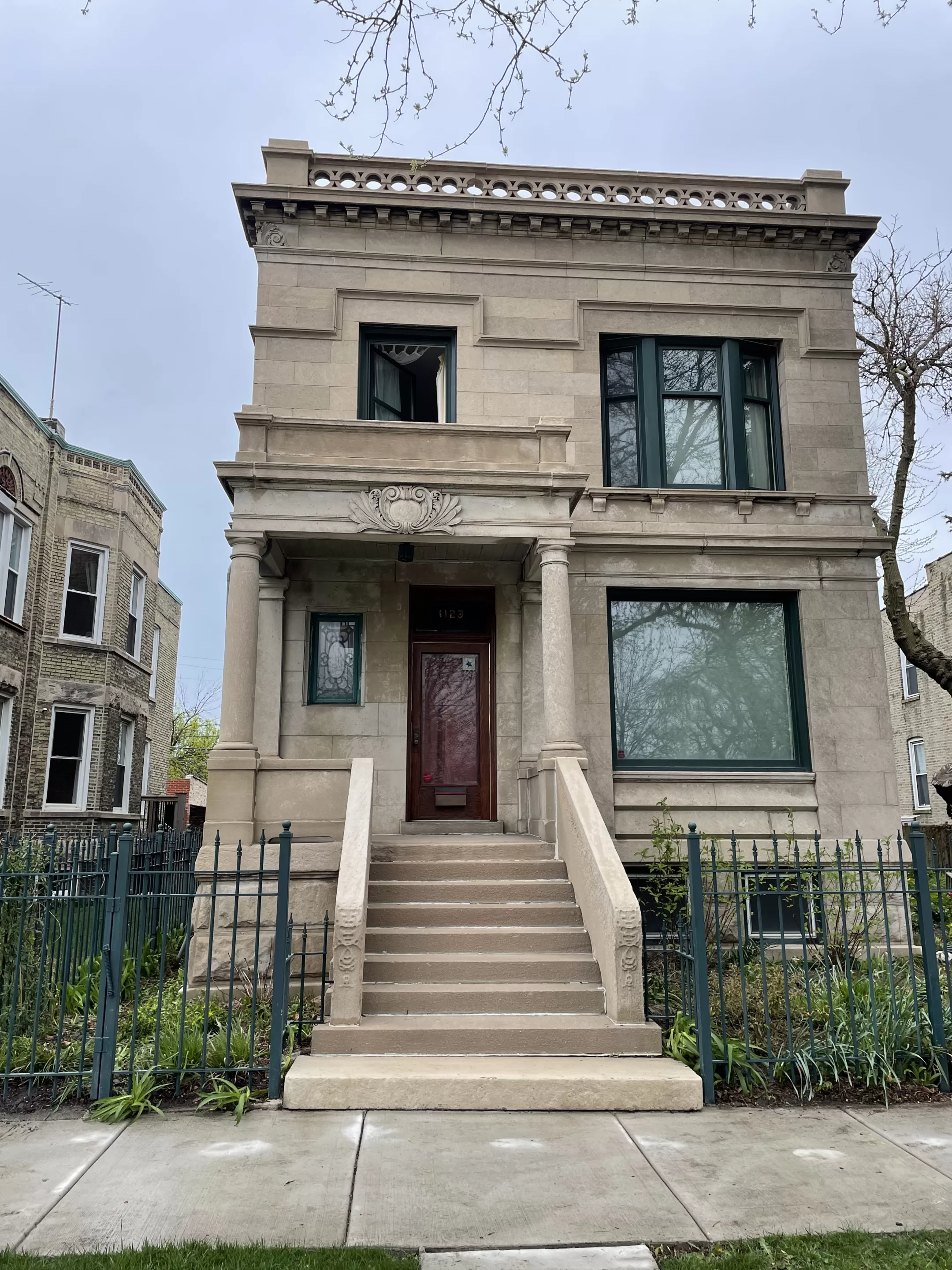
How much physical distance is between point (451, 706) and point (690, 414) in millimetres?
5388

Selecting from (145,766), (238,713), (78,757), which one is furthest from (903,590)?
(145,766)

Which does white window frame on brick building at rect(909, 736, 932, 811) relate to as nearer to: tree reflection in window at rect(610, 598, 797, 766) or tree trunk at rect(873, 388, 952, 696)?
tree trunk at rect(873, 388, 952, 696)

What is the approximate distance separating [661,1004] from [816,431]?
8463mm

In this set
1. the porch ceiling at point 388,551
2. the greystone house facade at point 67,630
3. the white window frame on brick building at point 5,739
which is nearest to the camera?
the porch ceiling at point 388,551

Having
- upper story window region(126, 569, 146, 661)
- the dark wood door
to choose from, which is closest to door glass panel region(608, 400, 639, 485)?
the dark wood door

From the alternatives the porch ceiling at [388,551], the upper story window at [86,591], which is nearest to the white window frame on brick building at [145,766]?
the upper story window at [86,591]

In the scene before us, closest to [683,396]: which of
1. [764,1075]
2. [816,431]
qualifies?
[816,431]

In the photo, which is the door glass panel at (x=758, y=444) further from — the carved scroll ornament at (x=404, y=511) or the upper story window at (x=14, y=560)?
the upper story window at (x=14, y=560)

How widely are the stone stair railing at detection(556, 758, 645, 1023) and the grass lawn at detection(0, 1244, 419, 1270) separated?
3.31 m

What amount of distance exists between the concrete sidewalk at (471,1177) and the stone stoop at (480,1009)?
0.16 meters

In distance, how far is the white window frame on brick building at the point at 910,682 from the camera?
29.2 metres

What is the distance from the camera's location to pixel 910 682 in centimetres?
2981

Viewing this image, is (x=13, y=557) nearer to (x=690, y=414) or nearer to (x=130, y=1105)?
(x=690, y=414)

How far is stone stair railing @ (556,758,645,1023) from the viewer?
7227 millimetres
